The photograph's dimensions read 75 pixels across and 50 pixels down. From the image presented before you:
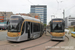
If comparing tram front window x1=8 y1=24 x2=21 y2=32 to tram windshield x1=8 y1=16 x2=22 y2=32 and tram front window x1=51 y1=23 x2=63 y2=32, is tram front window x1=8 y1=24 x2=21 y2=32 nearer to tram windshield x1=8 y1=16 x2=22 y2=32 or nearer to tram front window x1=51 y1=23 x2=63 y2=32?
tram windshield x1=8 y1=16 x2=22 y2=32

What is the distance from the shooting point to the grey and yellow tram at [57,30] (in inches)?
531

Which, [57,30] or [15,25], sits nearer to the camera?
[15,25]

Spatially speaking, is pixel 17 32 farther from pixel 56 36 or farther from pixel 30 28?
pixel 56 36

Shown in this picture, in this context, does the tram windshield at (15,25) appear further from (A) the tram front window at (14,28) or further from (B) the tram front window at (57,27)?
(B) the tram front window at (57,27)

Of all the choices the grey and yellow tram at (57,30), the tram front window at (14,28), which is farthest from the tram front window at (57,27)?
the tram front window at (14,28)

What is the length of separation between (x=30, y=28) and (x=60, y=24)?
4.43 meters

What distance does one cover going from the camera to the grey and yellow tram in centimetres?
1348

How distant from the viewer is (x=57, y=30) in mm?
13703

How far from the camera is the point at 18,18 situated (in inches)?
461

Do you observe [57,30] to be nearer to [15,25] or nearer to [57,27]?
[57,27]

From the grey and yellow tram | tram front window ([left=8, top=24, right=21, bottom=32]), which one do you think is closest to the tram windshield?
tram front window ([left=8, top=24, right=21, bottom=32])

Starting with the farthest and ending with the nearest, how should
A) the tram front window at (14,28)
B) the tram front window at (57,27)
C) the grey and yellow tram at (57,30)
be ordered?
1. the tram front window at (57,27)
2. the grey and yellow tram at (57,30)
3. the tram front window at (14,28)

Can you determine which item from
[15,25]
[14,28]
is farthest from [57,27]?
[14,28]

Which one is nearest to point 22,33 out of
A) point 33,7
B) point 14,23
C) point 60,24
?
point 14,23
